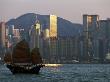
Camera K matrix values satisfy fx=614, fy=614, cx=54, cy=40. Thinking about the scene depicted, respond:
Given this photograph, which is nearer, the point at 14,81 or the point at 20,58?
the point at 14,81

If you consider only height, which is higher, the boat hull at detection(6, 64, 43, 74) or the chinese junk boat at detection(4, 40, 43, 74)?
the chinese junk boat at detection(4, 40, 43, 74)

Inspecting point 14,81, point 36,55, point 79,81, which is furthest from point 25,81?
point 36,55

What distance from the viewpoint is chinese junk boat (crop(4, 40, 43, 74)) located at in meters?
183

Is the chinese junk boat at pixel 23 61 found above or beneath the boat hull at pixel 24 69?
above

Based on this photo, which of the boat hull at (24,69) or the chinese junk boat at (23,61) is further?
the chinese junk boat at (23,61)

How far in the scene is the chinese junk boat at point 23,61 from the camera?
183 meters

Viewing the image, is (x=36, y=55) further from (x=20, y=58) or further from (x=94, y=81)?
(x=94, y=81)

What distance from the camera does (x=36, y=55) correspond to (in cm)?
19275

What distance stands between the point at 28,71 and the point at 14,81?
41.2 m

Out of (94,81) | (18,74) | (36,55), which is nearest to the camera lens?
(94,81)

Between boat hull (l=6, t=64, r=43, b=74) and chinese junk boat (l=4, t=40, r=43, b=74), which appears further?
chinese junk boat (l=4, t=40, r=43, b=74)

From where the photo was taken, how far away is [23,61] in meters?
187

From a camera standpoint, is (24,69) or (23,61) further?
(23,61)

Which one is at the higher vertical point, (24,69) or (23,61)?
(23,61)
